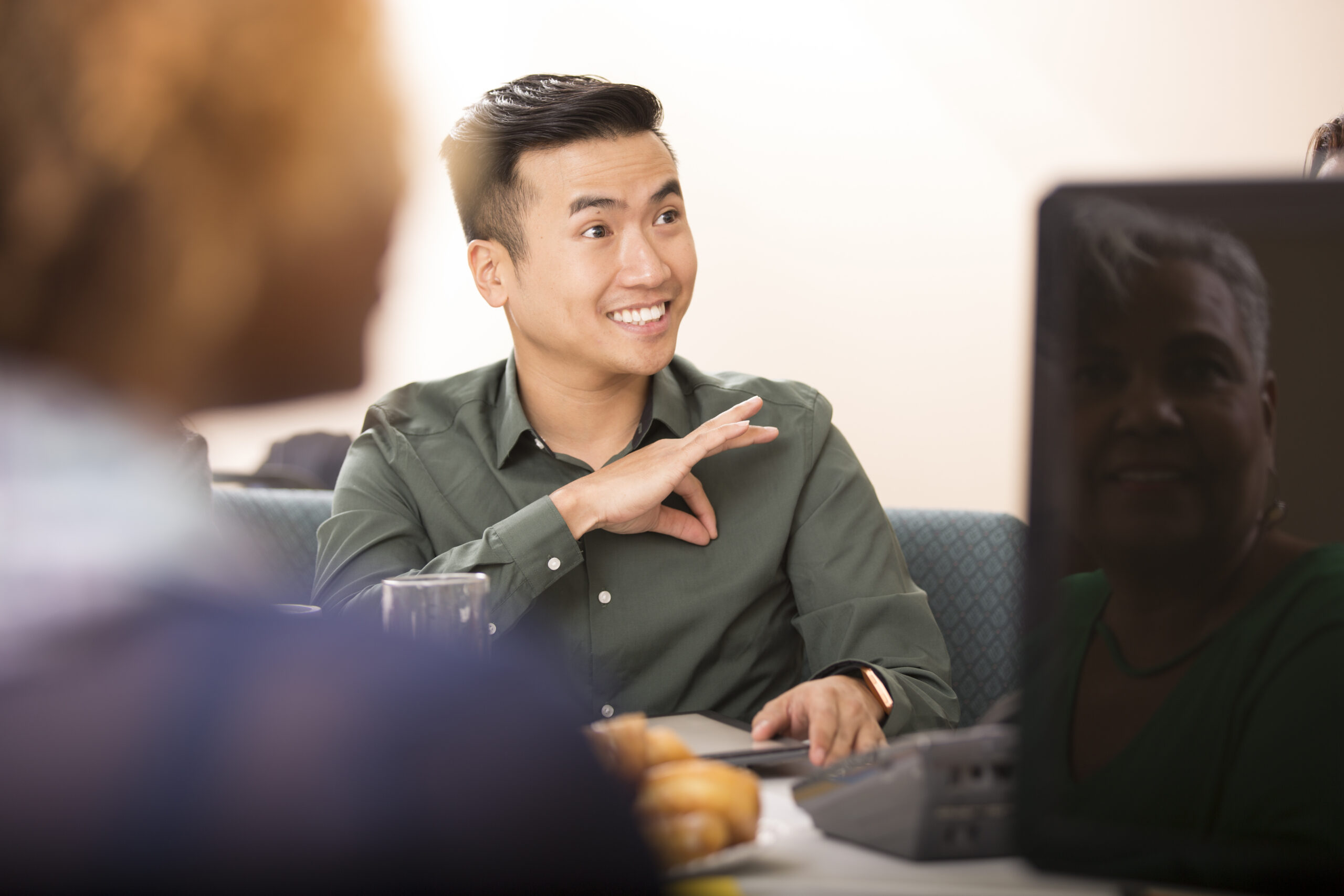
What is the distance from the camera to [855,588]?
1437 mm

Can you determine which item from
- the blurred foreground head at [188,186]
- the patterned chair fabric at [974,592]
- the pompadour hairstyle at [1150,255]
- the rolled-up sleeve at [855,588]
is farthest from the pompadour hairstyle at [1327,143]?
the blurred foreground head at [188,186]

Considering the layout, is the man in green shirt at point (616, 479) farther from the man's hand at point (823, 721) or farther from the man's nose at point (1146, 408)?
the man's nose at point (1146, 408)

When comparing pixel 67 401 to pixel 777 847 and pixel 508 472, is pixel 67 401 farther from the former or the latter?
pixel 508 472

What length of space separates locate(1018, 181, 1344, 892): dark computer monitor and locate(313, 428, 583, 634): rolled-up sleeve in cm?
83

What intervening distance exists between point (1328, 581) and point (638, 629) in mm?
1008

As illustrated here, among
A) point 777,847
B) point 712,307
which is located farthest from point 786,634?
point 712,307

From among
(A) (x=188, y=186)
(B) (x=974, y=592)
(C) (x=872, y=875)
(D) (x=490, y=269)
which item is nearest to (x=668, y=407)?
(D) (x=490, y=269)

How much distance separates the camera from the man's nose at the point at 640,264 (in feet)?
4.98

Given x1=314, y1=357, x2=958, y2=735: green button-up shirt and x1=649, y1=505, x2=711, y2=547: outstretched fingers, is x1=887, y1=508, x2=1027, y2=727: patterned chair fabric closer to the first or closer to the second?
x1=314, y1=357, x2=958, y2=735: green button-up shirt

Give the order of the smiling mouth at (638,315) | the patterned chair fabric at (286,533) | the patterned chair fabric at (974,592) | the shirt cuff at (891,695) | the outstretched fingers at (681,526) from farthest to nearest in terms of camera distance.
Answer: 1. the patterned chair fabric at (286,533)
2. the patterned chair fabric at (974,592)
3. the smiling mouth at (638,315)
4. the outstretched fingers at (681,526)
5. the shirt cuff at (891,695)

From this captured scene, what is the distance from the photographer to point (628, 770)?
65 cm

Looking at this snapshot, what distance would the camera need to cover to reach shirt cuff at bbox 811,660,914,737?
117 centimetres

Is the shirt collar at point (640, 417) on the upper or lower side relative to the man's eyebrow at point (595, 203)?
lower

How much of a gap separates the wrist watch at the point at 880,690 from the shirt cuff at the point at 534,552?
1.15 ft
